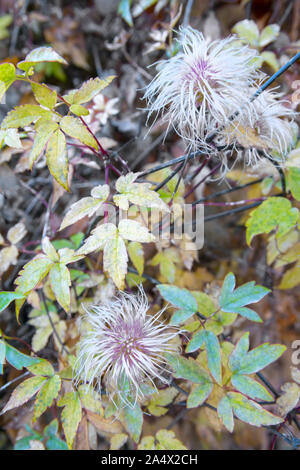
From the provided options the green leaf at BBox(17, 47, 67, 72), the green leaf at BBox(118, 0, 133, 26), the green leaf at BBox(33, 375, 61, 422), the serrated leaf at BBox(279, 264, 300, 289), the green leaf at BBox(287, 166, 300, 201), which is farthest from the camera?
the green leaf at BBox(118, 0, 133, 26)

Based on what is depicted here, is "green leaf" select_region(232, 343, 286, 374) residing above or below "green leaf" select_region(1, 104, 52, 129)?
below

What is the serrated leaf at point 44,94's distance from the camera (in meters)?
0.61

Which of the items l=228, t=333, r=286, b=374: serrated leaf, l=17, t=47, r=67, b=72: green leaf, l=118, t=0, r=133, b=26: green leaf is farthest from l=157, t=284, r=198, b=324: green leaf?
l=118, t=0, r=133, b=26: green leaf

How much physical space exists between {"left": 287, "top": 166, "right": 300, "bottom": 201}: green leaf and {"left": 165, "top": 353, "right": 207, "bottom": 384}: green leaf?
1.41ft

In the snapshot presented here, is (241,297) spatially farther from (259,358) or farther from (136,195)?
(136,195)

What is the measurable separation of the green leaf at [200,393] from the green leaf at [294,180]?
0.44 m

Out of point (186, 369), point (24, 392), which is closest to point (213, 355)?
point (186, 369)

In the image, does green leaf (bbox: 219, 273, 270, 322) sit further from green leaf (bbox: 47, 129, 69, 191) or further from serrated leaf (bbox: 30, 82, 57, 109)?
serrated leaf (bbox: 30, 82, 57, 109)

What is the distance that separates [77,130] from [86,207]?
14 centimetres

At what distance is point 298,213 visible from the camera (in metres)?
0.78

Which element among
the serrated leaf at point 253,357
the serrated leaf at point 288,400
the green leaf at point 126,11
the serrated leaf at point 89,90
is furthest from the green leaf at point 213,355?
the green leaf at point 126,11

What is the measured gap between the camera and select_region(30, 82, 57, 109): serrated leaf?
24.0 inches

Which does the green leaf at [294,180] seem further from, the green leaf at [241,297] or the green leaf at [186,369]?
the green leaf at [186,369]
